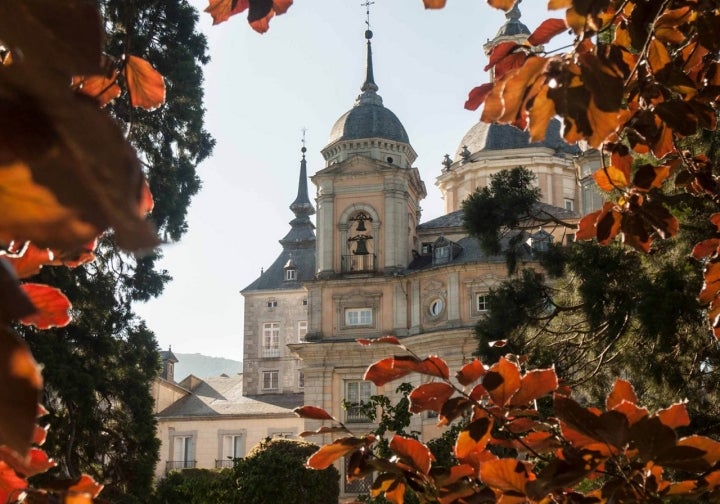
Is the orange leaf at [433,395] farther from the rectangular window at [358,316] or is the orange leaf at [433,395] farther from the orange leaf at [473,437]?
the rectangular window at [358,316]

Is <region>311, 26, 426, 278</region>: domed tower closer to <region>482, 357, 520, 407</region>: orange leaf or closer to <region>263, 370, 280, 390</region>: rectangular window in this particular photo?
<region>263, 370, 280, 390</region>: rectangular window

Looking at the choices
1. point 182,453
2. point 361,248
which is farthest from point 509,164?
point 182,453

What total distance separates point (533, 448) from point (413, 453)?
212 millimetres

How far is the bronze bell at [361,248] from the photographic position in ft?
91.2

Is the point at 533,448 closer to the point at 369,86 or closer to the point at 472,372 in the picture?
the point at 472,372

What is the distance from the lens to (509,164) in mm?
32594

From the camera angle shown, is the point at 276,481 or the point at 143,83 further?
the point at 276,481

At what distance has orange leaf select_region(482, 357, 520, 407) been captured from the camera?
1524mm

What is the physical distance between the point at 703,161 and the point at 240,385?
1698 inches

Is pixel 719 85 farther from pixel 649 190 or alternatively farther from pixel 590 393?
pixel 590 393

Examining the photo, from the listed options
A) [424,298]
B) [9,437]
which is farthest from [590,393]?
[424,298]

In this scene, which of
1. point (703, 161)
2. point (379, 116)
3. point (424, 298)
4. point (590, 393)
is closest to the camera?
point (703, 161)

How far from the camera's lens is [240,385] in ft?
146

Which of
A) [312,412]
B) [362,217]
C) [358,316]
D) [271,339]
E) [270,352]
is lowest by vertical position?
[312,412]
